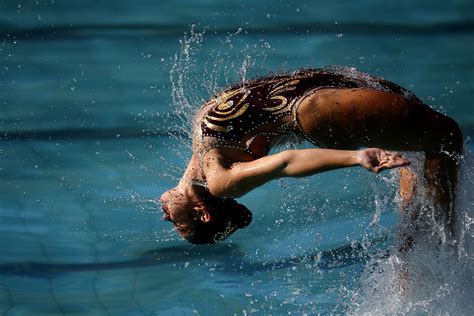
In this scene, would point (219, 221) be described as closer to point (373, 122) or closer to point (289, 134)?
point (289, 134)

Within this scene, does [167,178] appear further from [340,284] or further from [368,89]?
[368,89]

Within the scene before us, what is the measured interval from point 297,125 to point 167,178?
2511mm

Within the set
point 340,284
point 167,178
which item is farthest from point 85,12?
point 340,284

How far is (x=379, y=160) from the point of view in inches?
120

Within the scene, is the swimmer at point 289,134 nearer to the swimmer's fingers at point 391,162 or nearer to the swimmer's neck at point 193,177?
the swimmer's neck at point 193,177

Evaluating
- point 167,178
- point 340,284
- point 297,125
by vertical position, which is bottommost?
point 340,284

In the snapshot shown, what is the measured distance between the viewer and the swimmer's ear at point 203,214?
3.74m

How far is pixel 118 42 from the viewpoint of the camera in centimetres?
608

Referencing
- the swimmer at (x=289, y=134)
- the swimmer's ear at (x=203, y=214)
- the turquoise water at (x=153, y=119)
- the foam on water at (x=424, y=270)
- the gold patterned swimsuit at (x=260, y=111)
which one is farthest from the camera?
the turquoise water at (x=153, y=119)

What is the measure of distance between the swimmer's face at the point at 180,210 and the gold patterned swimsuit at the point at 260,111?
0.25 meters

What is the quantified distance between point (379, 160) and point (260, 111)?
2.39ft

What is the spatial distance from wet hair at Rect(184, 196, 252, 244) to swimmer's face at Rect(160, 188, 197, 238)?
→ 0.02 metres

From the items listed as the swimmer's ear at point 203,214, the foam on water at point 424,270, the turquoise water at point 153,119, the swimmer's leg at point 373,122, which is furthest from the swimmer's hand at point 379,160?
the turquoise water at point 153,119

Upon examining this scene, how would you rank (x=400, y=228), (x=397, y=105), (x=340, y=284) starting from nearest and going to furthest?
(x=397, y=105) < (x=400, y=228) < (x=340, y=284)
